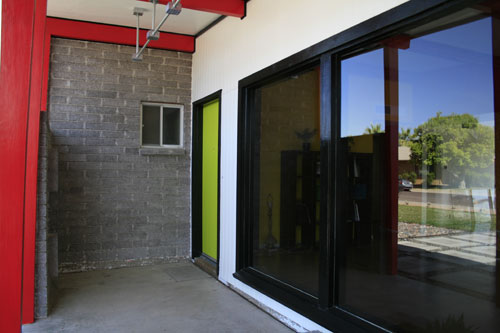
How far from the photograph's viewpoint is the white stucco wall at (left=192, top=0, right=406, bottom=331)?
329 centimetres

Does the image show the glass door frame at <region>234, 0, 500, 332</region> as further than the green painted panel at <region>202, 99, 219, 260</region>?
No

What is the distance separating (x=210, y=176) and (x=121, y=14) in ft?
7.77

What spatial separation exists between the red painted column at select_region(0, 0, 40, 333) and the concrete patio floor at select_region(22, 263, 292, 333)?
44.0 inches

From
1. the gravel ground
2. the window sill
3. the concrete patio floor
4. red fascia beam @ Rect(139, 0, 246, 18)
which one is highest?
red fascia beam @ Rect(139, 0, 246, 18)

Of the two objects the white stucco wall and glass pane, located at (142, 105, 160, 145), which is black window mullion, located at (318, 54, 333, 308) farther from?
glass pane, located at (142, 105, 160, 145)

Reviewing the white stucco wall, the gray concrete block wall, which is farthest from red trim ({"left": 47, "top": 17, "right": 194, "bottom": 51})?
the white stucco wall

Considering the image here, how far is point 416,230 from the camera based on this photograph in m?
3.06

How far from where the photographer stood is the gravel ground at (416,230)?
9.60ft

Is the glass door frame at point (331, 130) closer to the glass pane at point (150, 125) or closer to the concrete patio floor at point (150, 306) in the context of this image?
the concrete patio floor at point (150, 306)

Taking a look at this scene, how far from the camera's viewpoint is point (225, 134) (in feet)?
16.6

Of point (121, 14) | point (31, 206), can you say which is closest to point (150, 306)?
point (31, 206)

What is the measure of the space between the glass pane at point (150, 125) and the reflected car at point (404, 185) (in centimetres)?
397

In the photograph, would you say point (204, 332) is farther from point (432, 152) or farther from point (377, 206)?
point (432, 152)

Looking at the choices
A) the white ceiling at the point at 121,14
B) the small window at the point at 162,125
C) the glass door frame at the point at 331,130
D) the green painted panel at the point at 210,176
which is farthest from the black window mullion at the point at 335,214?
the small window at the point at 162,125
